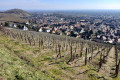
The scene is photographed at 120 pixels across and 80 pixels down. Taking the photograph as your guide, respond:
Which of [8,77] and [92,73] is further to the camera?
[92,73]

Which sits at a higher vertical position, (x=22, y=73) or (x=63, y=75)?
(x=22, y=73)

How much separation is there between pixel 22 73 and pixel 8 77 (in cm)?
155

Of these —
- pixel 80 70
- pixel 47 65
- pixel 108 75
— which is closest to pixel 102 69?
pixel 108 75

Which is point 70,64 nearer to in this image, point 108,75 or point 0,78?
point 108,75

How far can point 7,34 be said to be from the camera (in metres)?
32.9

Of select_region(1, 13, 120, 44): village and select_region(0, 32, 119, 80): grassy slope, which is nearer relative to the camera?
select_region(0, 32, 119, 80): grassy slope

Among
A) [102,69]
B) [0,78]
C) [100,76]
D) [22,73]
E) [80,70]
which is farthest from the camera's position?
[102,69]

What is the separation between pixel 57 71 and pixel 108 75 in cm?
720

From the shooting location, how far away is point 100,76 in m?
13.8

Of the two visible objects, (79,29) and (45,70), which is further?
A: (79,29)

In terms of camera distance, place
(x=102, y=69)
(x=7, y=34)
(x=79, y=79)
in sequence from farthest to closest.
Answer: (x=7, y=34) < (x=102, y=69) < (x=79, y=79)

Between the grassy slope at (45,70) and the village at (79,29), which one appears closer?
the grassy slope at (45,70)

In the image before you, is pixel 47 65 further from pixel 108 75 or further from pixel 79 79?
pixel 108 75

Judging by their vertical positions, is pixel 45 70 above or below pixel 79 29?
above
